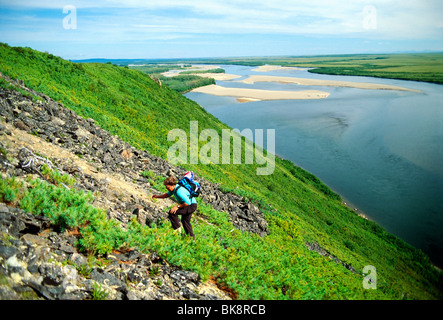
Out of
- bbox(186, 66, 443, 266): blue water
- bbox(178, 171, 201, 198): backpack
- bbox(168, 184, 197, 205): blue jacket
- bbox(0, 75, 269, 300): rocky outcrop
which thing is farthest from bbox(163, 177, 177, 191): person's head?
bbox(186, 66, 443, 266): blue water

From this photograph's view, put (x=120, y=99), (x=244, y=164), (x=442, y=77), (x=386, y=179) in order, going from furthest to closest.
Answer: (x=442, y=77), (x=386, y=179), (x=244, y=164), (x=120, y=99)

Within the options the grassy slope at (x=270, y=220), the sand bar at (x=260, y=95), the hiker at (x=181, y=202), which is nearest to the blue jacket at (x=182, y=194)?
the hiker at (x=181, y=202)

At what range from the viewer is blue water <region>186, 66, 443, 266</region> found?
2347 cm

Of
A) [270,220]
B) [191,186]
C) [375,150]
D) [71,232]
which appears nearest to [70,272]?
[71,232]

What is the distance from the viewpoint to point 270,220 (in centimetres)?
1337

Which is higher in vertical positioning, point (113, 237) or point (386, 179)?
point (113, 237)

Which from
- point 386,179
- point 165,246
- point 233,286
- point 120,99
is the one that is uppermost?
point 120,99

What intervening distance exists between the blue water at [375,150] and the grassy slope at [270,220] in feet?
10.8

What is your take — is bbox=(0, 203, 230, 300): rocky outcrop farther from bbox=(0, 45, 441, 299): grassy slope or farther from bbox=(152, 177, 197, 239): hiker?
bbox=(152, 177, 197, 239): hiker

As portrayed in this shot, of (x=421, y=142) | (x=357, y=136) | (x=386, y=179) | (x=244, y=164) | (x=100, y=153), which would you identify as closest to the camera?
(x=100, y=153)

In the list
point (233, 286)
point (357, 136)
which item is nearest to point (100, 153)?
point (233, 286)

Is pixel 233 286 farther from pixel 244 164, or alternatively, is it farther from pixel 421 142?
pixel 421 142
